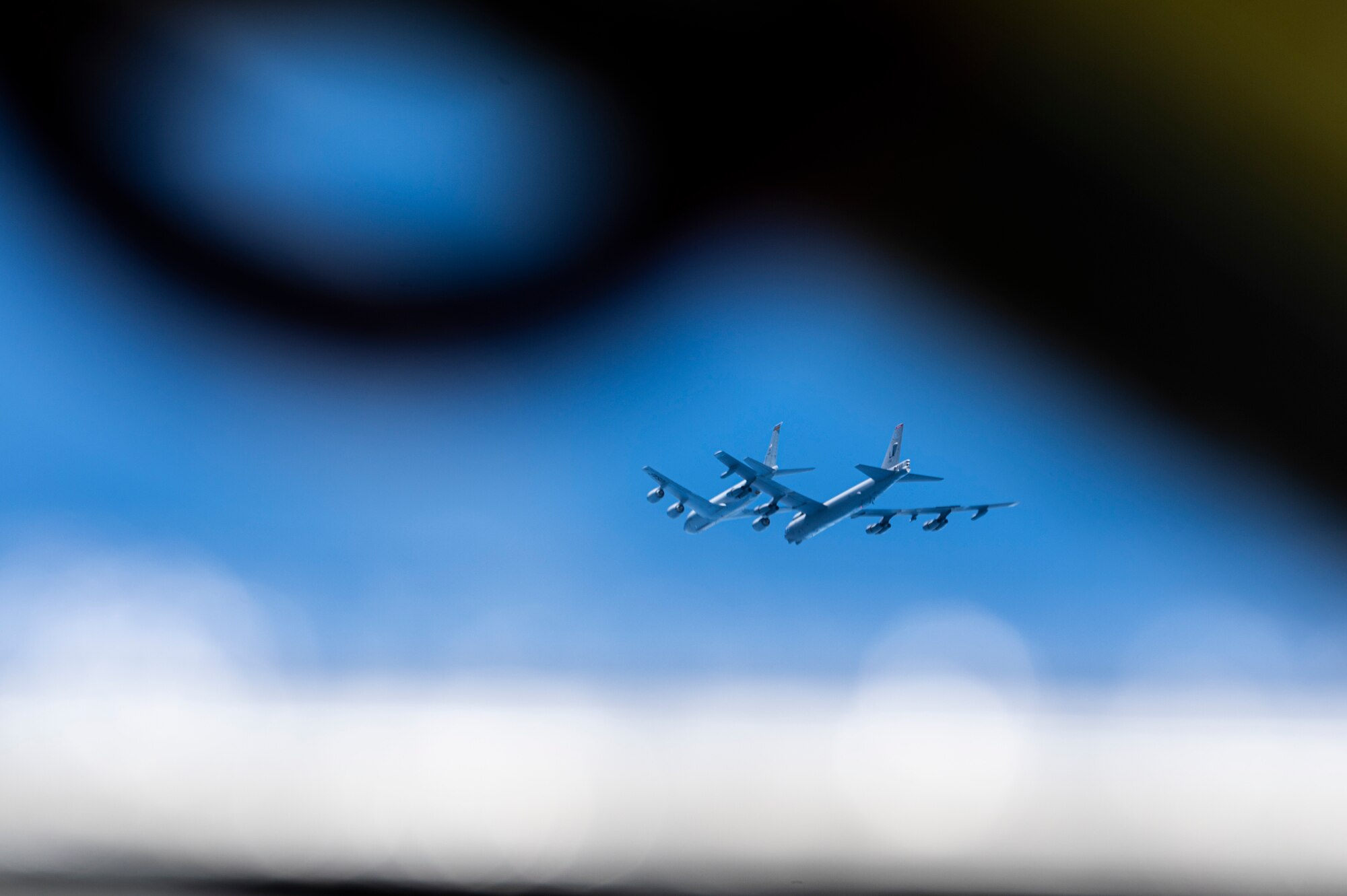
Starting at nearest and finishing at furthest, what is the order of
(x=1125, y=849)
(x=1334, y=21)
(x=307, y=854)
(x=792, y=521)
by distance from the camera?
(x=1334, y=21), (x=307, y=854), (x=1125, y=849), (x=792, y=521)

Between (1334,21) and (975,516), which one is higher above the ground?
(975,516)

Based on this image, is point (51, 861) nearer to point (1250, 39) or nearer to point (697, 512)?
point (1250, 39)

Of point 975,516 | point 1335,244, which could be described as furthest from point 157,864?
point 975,516

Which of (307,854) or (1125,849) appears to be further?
(1125,849)

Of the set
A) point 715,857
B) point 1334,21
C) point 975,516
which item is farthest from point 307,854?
point 975,516

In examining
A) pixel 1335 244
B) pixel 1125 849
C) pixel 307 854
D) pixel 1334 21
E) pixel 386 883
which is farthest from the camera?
pixel 1125 849

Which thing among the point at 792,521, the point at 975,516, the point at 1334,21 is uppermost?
the point at 792,521

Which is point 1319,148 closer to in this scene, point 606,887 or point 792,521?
point 606,887
